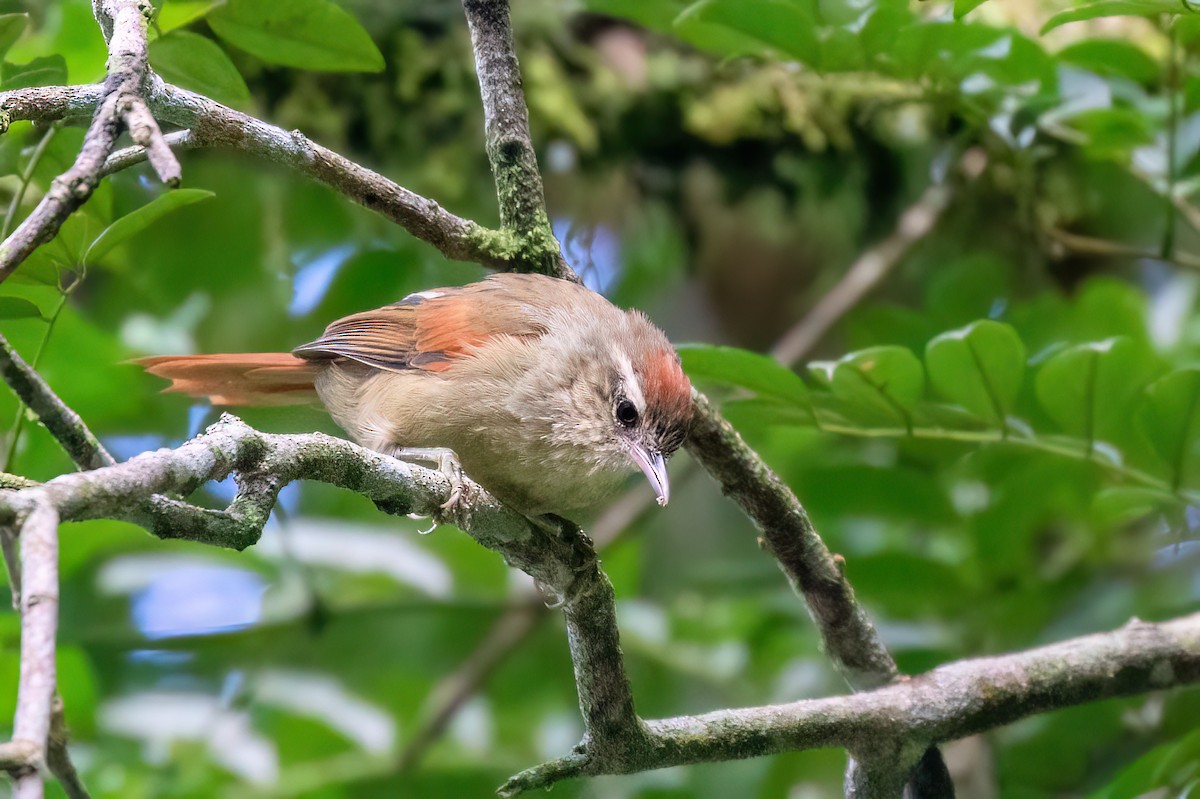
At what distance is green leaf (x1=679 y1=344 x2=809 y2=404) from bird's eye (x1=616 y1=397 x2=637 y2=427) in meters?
0.30

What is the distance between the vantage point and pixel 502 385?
117 inches

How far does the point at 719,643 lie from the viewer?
4.63 m

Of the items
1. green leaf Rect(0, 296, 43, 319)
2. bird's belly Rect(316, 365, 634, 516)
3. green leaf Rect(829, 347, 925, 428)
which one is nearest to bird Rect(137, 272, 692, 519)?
bird's belly Rect(316, 365, 634, 516)

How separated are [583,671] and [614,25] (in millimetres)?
4085

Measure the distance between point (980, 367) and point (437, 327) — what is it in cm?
150

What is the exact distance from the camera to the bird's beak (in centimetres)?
296

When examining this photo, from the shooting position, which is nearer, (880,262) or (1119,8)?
(1119,8)

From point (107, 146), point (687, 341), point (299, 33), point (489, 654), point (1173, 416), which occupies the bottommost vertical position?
point (107, 146)

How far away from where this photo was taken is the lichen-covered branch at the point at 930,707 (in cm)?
227

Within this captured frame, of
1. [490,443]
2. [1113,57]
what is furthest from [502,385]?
[1113,57]

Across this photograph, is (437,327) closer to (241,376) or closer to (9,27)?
(241,376)

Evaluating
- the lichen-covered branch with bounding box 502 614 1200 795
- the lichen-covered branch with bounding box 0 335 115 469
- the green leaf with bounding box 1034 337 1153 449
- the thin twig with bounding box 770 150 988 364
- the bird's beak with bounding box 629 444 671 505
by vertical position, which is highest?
the thin twig with bounding box 770 150 988 364

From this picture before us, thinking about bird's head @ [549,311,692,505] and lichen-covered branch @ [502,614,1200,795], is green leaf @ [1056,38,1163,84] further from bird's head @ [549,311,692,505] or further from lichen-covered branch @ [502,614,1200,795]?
lichen-covered branch @ [502,614,1200,795]

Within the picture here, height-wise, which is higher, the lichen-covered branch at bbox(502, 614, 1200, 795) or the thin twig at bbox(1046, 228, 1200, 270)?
the thin twig at bbox(1046, 228, 1200, 270)
